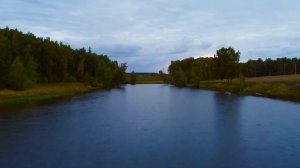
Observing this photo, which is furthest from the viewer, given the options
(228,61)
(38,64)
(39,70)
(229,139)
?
(228,61)

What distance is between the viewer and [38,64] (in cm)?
11488

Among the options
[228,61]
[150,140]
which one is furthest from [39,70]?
[150,140]

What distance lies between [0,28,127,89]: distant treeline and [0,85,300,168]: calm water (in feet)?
128

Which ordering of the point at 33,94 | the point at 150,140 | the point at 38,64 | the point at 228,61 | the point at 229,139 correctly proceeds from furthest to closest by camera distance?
1. the point at 228,61
2. the point at 38,64
3. the point at 33,94
4. the point at 229,139
5. the point at 150,140

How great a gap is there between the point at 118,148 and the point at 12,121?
66.0 ft

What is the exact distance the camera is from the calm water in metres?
27.5

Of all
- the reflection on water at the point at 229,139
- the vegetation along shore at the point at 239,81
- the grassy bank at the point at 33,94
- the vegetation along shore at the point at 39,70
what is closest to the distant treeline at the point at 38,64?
the vegetation along shore at the point at 39,70

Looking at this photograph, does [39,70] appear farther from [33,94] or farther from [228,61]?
[228,61]

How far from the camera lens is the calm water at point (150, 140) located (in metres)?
27.5

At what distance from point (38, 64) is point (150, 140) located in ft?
283

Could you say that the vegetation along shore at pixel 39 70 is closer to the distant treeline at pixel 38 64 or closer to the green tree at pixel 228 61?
the distant treeline at pixel 38 64

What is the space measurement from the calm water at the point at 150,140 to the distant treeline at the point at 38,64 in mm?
38940

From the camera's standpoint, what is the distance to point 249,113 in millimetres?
56875

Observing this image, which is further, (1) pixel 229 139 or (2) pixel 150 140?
(1) pixel 229 139
